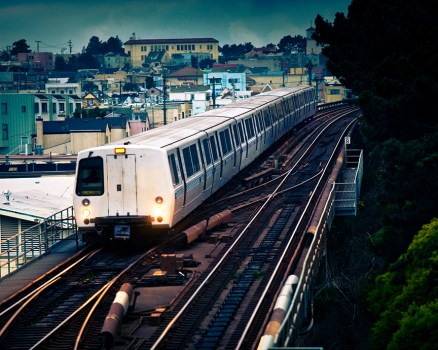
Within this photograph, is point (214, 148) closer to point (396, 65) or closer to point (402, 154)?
point (396, 65)

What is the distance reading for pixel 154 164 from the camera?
23281 mm

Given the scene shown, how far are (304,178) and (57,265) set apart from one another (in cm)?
1559

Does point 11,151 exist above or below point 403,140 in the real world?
below

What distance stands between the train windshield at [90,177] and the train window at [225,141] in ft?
27.4

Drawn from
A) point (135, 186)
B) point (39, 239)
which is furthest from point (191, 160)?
point (39, 239)

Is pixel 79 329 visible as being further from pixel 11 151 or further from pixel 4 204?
pixel 11 151

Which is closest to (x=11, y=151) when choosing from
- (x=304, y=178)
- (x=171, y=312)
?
(x=304, y=178)

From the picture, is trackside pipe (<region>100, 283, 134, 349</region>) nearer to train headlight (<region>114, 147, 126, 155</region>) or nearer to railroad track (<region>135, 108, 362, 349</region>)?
railroad track (<region>135, 108, 362, 349</region>)

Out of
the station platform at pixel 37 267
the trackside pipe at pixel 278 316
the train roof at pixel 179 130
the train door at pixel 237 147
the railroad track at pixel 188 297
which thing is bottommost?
the station platform at pixel 37 267

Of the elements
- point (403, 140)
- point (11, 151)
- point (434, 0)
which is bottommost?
point (11, 151)

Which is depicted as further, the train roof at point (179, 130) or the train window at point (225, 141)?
the train window at point (225, 141)

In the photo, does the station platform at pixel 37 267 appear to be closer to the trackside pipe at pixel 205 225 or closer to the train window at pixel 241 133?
the trackside pipe at pixel 205 225

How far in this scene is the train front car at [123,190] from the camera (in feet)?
A: 76.2

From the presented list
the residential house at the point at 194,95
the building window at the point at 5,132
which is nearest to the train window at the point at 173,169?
the building window at the point at 5,132
